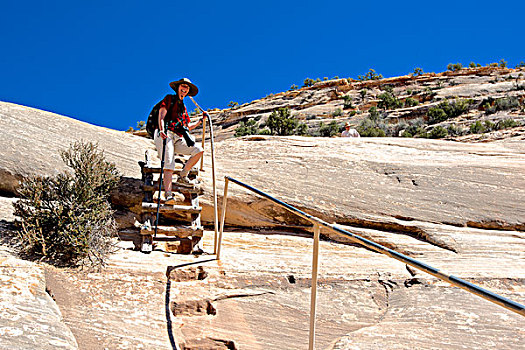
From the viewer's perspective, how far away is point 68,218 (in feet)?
17.9

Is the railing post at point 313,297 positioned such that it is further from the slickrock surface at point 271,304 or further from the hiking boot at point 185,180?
the hiking boot at point 185,180

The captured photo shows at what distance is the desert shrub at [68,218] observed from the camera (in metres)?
5.17

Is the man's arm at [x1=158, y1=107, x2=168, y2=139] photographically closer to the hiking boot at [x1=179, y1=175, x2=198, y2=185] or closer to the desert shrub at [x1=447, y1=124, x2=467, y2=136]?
the hiking boot at [x1=179, y1=175, x2=198, y2=185]

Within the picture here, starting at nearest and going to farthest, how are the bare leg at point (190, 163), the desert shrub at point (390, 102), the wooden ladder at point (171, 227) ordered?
the wooden ladder at point (171, 227), the bare leg at point (190, 163), the desert shrub at point (390, 102)

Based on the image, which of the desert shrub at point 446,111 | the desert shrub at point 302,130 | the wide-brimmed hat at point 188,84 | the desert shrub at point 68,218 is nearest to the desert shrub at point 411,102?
the desert shrub at point 446,111

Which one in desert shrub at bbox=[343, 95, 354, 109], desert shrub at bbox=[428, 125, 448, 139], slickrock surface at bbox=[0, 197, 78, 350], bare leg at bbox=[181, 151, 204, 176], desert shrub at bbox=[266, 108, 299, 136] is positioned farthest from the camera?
desert shrub at bbox=[343, 95, 354, 109]

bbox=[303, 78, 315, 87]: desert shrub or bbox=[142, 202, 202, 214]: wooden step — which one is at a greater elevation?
bbox=[303, 78, 315, 87]: desert shrub

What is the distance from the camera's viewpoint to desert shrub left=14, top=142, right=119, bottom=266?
5172mm

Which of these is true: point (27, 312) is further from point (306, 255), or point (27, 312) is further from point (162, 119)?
point (306, 255)

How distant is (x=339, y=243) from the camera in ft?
25.7

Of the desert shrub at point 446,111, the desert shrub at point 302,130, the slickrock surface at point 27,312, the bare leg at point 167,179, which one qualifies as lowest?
the slickrock surface at point 27,312

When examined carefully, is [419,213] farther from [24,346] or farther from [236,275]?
[24,346]

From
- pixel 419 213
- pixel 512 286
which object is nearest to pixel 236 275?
pixel 512 286

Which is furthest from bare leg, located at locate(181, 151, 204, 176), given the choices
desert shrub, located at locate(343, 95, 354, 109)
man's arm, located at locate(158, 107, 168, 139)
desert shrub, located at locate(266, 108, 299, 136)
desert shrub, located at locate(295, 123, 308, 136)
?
desert shrub, located at locate(343, 95, 354, 109)
